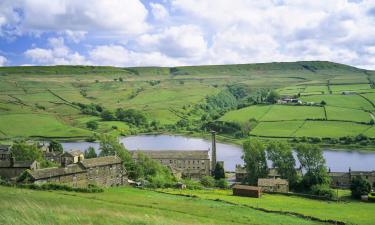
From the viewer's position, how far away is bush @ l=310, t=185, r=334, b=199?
212 feet

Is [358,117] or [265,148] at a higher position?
[358,117]

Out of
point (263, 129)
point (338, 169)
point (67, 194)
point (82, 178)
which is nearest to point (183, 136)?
point (263, 129)

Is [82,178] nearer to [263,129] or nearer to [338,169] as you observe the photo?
[338,169]

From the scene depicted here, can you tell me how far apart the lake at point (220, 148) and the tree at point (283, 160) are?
88.7 feet

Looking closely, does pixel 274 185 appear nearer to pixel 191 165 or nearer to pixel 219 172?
pixel 219 172

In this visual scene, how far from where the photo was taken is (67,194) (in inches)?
1759

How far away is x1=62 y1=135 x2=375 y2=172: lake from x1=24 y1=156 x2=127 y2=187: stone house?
43.4m

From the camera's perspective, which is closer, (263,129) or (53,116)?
(263,129)

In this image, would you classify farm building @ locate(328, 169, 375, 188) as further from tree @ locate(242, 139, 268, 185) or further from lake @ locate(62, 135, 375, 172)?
lake @ locate(62, 135, 375, 172)

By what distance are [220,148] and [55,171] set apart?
275 feet

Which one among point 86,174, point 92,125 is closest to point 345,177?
point 86,174

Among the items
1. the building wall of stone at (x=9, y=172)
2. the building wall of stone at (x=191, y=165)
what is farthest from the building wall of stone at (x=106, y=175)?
the building wall of stone at (x=191, y=165)

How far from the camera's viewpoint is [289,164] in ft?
250

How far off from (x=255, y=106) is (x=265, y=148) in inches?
4118
